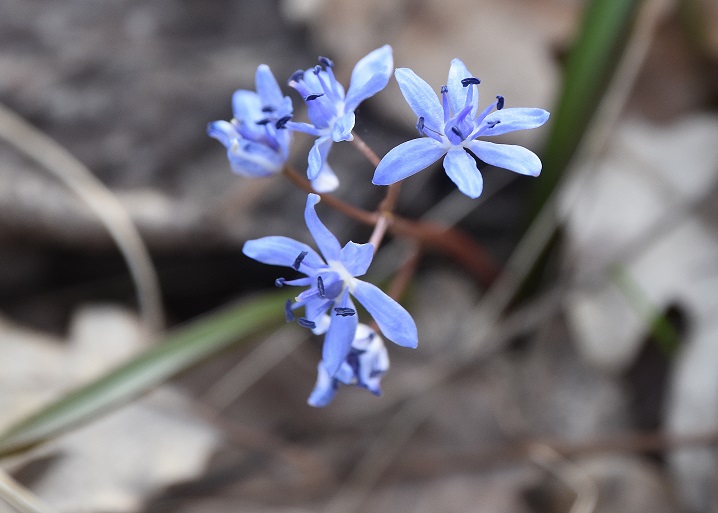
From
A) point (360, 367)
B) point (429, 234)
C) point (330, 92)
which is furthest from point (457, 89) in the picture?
point (429, 234)

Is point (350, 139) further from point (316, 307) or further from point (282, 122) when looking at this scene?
point (316, 307)

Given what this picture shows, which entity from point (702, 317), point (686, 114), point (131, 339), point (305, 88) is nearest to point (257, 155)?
point (305, 88)

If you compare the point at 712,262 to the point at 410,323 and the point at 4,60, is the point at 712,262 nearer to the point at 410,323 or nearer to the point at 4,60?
the point at 410,323

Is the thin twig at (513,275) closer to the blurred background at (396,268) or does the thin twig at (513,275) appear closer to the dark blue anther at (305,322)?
the blurred background at (396,268)

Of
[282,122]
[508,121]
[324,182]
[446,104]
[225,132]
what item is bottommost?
[508,121]

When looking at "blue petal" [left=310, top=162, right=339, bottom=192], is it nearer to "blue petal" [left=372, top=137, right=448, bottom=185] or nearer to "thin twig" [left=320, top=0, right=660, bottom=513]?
"blue petal" [left=372, top=137, right=448, bottom=185]

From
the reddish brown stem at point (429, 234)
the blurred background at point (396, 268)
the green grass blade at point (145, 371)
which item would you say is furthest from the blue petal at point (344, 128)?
the blurred background at point (396, 268)
